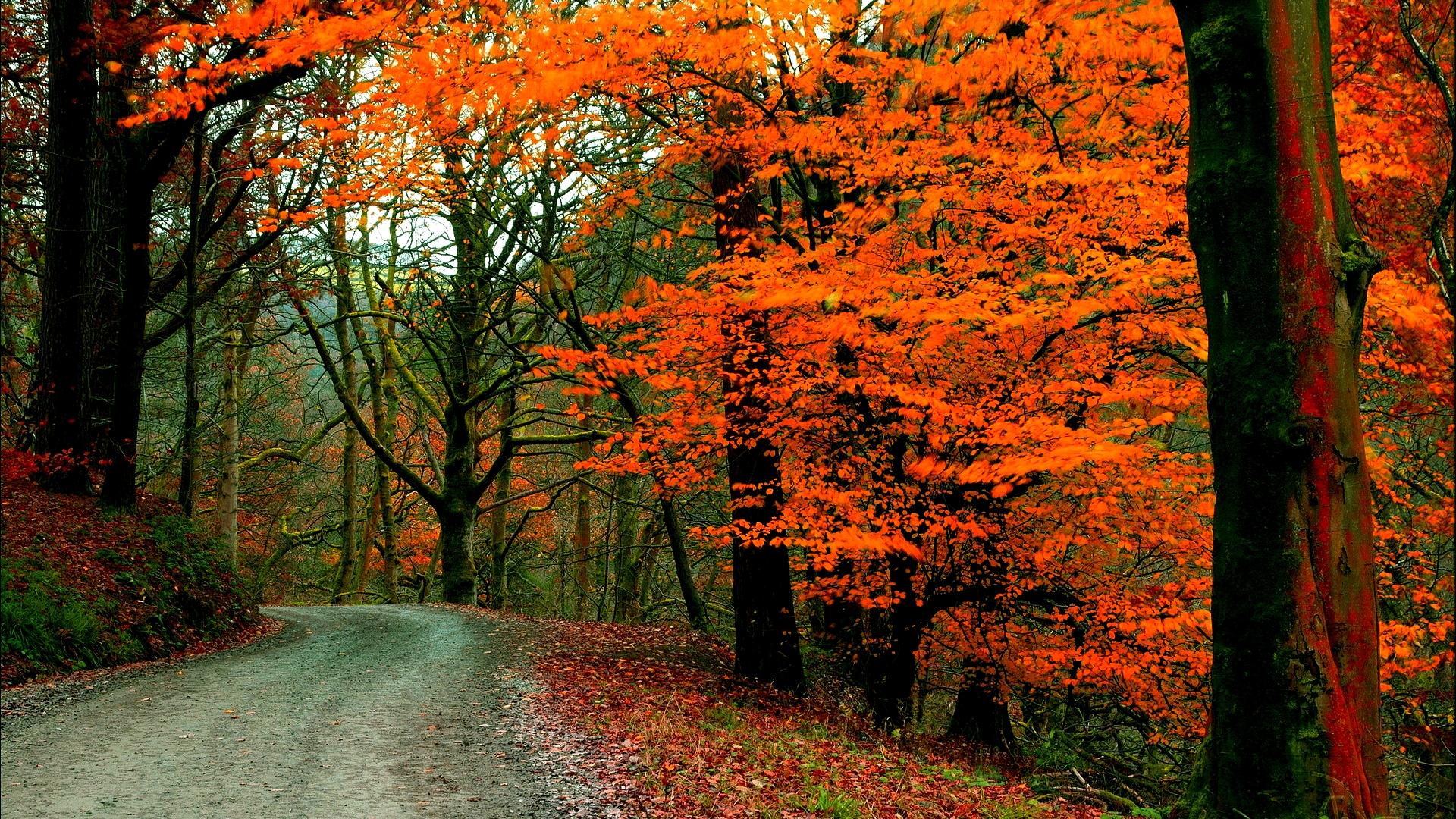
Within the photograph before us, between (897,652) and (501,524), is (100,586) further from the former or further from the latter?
(501,524)

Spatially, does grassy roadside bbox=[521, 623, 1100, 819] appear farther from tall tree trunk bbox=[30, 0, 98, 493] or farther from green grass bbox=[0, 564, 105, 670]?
tall tree trunk bbox=[30, 0, 98, 493]

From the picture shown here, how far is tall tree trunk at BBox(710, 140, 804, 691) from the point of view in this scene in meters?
8.99

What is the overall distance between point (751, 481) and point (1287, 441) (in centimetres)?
650

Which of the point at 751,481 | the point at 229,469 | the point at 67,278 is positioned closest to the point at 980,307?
the point at 751,481

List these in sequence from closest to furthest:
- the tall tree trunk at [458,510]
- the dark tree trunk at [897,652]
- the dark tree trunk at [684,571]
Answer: the dark tree trunk at [897,652], the dark tree trunk at [684,571], the tall tree trunk at [458,510]

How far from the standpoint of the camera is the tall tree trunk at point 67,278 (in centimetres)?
1041

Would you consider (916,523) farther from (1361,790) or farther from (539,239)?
(539,239)

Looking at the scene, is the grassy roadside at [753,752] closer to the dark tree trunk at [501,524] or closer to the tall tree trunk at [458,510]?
the tall tree trunk at [458,510]

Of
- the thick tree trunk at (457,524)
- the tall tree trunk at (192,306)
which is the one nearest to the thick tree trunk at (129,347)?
the tall tree trunk at (192,306)

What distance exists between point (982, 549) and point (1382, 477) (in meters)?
3.49

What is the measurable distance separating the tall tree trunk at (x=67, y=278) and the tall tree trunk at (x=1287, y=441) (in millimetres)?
11421

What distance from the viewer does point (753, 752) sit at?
6688mm

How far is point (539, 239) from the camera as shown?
14.9 meters

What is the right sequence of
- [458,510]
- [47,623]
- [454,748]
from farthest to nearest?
[458,510] < [47,623] < [454,748]
